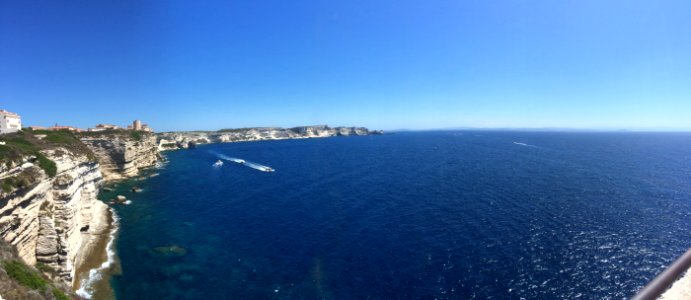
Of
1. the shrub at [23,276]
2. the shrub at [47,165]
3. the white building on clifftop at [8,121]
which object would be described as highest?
the white building on clifftop at [8,121]

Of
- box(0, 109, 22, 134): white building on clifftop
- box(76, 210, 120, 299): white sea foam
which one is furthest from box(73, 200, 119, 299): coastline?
box(0, 109, 22, 134): white building on clifftop

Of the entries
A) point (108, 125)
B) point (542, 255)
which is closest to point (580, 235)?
point (542, 255)

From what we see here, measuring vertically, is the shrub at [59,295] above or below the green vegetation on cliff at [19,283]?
below

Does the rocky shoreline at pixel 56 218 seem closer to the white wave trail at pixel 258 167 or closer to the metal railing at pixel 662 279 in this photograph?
the metal railing at pixel 662 279

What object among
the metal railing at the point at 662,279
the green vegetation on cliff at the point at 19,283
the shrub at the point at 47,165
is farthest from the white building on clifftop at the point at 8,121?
the metal railing at the point at 662,279

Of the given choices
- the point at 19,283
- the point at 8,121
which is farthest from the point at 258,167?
the point at 19,283
